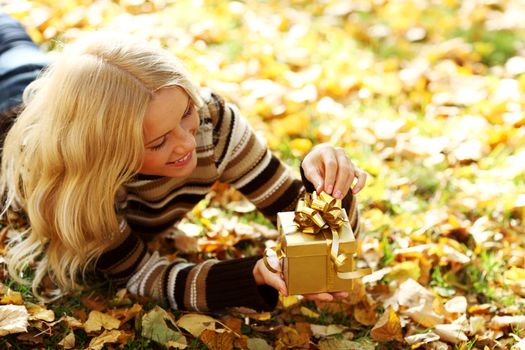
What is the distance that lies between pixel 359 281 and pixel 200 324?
437 mm

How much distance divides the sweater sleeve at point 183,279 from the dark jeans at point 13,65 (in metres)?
0.51

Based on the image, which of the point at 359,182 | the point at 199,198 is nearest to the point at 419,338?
the point at 359,182

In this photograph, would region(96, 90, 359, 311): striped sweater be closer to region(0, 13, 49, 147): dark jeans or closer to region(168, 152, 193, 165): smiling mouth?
region(168, 152, 193, 165): smiling mouth

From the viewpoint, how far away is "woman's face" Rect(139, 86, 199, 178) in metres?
1.51

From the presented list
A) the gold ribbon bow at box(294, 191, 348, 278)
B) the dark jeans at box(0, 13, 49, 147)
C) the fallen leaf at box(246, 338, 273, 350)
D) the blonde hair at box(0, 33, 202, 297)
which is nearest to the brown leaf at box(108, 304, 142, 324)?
the blonde hair at box(0, 33, 202, 297)

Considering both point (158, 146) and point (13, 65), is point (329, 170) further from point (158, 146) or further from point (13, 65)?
point (13, 65)

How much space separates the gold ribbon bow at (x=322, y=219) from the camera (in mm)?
1369

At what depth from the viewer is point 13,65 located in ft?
7.06

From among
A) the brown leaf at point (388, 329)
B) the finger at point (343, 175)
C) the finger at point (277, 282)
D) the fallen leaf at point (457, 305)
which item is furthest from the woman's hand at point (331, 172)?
→ the fallen leaf at point (457, 305)

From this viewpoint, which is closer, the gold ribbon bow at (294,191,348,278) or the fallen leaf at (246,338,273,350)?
the gold ribbon bow at (294,191,348,278)

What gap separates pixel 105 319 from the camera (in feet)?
5.34

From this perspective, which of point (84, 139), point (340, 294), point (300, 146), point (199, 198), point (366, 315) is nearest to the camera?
point (84, 139)

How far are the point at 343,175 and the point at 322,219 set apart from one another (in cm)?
20

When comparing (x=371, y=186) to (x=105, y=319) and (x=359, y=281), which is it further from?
(x=105, y=319)
